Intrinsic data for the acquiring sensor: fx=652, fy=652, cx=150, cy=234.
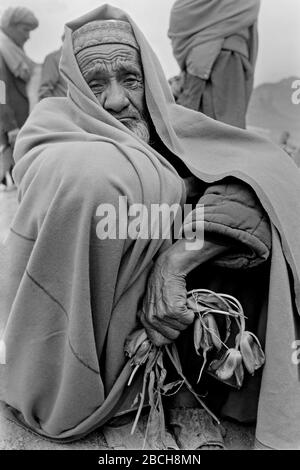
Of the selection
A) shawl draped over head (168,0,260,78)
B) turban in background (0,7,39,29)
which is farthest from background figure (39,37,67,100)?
shawl draped over head (168,0,260,78)

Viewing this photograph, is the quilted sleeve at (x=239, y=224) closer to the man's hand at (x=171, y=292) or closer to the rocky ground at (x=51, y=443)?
the man's hand at (x=171, y=292)

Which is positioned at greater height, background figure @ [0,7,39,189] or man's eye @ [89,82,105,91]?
man's eye @ [89,82,105,91]

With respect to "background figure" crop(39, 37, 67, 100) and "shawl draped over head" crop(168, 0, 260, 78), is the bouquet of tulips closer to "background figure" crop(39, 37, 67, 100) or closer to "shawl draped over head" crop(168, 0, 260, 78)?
"shawl draped over head" crop(168, 0, 260, 78)

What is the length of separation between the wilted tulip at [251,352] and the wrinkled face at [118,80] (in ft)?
2.34

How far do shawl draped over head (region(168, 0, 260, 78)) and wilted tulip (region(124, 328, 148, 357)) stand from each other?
2540 mm

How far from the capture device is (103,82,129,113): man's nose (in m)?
2.00

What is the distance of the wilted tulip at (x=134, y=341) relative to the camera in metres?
1.75

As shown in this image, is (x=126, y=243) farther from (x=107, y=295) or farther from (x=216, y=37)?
(x=216, y=37)

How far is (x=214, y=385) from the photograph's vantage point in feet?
6.23

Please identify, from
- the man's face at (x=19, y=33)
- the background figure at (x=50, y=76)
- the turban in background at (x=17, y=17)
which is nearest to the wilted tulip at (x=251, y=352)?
the background figure at (x=50, y=76)

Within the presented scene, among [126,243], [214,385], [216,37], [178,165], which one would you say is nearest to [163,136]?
Answer: [178,165]

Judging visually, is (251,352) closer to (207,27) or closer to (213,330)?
(213,330)

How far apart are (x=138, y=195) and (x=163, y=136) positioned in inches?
15.1

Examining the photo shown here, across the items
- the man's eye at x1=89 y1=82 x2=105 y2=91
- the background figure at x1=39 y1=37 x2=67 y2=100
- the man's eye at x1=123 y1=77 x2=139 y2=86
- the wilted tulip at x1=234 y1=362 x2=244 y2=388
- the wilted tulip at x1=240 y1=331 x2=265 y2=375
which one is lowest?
the background figure at x1=39 y1=37 x2=67 y2=100
